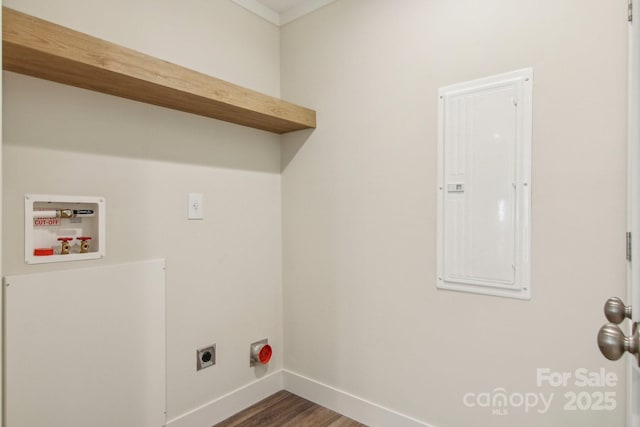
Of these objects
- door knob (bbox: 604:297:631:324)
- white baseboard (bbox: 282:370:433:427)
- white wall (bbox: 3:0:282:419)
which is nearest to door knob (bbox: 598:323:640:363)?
door knob (bbox: 604:297:631:324)

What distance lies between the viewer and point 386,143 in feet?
6.21

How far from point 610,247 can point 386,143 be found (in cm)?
103

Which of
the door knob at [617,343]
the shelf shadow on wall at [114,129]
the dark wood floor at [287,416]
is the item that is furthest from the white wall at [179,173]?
the door knob at [617,343]

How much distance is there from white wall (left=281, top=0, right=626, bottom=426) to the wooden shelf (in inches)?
18.5

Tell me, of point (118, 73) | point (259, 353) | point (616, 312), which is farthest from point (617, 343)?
point (259, 353)

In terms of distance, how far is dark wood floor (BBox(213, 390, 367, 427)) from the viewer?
198 cm

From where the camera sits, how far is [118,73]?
1.36m

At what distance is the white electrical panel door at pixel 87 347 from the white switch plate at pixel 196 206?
11.6 inches

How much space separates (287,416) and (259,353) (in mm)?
376

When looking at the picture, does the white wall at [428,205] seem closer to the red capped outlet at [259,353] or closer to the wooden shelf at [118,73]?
the red capped outlet at [259,353]

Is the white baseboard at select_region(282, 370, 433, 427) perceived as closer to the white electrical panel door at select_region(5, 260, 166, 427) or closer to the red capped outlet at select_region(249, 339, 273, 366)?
the red capped outlet at select_region(249, 339, 273, 366)

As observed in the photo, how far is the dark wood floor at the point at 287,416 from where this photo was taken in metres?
1.98

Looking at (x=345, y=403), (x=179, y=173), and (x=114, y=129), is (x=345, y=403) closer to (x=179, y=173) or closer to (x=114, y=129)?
(x=179, y=173)

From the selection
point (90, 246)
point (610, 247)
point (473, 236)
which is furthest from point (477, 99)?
point (90, 246)
